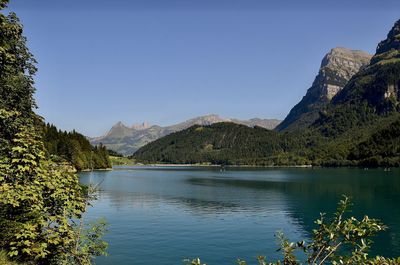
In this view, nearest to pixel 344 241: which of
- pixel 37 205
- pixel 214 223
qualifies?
pixel 37 205

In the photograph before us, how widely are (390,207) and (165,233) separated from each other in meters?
60.6

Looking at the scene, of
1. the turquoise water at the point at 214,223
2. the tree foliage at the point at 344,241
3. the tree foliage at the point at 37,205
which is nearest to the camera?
the tree foliage at the point at 344,241

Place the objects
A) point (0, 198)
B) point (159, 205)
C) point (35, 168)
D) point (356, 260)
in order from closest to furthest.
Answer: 1. point (356, 260)
2. point (0, 198)
3. point (35, 168)
4. point (159, 205)

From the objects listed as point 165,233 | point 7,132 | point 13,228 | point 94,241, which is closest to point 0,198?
point 13,228

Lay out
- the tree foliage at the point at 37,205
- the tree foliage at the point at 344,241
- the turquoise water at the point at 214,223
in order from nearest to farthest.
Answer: the tree foliage at the point at 344,241, the tree foliage at the point at 37,205, the turquoise water at the point at 214,223

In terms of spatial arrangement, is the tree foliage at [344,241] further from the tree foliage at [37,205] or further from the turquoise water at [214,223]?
the turquoise water at [214,223]

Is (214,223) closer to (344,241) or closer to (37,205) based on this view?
(37,205)

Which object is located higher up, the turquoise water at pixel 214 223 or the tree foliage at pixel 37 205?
the tree foliage at pixel 37 205

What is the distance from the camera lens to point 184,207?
95562 mm

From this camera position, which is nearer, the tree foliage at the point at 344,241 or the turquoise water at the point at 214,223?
the tree foliage at the point at 344,241

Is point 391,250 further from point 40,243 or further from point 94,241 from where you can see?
point 40,243

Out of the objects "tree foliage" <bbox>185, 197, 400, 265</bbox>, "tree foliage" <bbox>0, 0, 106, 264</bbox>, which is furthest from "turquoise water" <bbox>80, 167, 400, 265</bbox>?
"tree foliage" <bbox>185, 197, 400, 265</bbox>

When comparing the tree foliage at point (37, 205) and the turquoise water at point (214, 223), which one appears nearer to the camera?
the tree foliage at point (37, 205)

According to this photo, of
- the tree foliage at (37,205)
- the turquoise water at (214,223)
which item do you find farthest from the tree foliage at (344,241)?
the turquoise water at (214,223)
